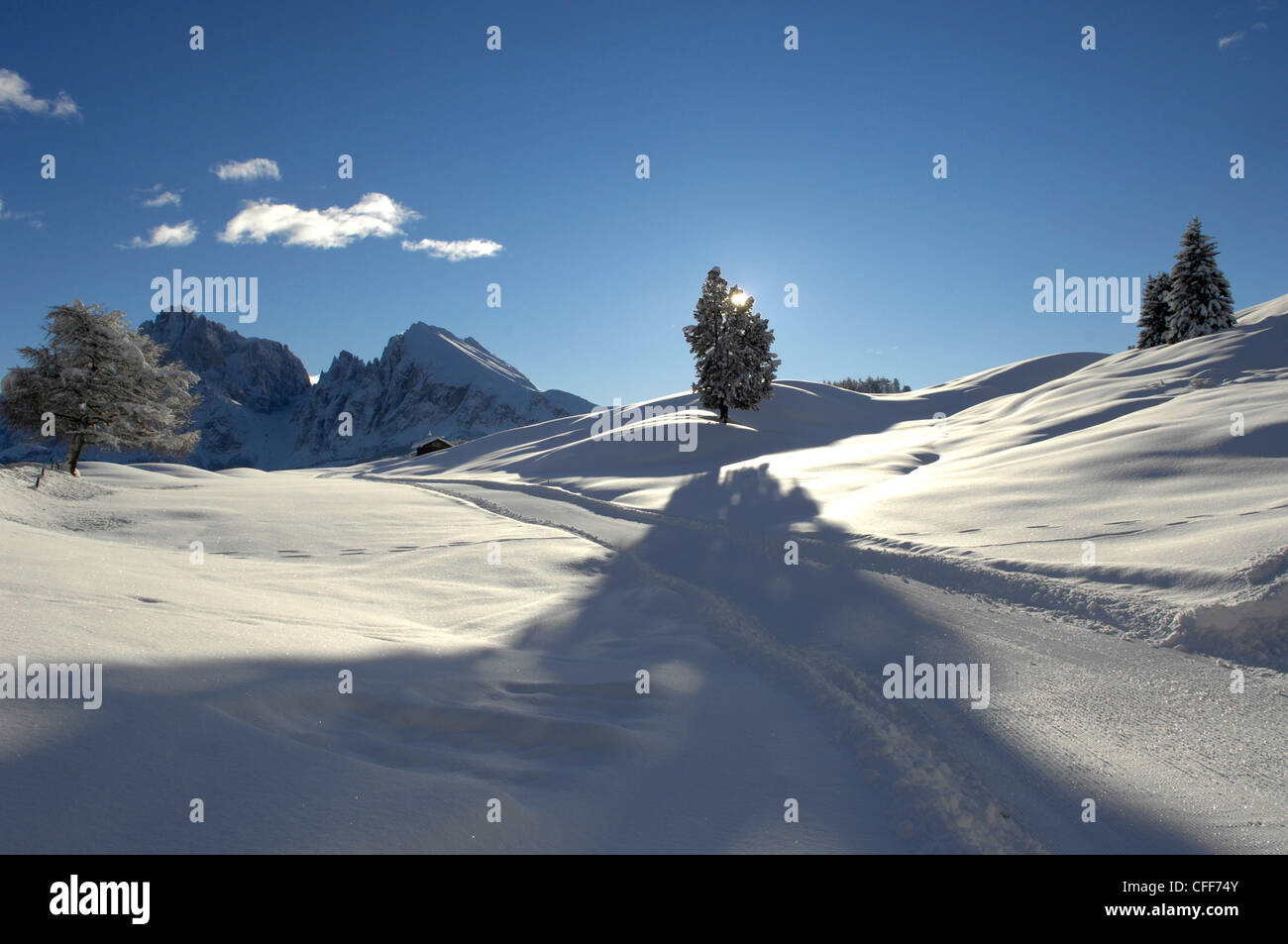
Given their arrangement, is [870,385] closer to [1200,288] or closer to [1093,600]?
[1200,288]

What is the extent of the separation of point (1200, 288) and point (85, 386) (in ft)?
198

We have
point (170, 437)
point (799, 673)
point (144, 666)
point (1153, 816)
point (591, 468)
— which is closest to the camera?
point (1153, 816)

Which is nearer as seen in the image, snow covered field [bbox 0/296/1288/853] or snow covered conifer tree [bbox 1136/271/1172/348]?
snow covered field [bbox 0/296/1288/853]

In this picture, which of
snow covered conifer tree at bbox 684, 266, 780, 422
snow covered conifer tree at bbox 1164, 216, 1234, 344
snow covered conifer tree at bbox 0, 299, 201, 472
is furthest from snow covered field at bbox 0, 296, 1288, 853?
snow covered conifer tree at bbox 1164, 216, 1234, 344

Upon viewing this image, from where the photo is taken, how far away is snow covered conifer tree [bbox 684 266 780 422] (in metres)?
38.8

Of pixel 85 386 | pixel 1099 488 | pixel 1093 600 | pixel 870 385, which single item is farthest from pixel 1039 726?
pixel 870 385

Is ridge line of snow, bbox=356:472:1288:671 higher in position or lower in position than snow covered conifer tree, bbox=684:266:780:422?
lower

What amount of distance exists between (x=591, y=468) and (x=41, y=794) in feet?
100

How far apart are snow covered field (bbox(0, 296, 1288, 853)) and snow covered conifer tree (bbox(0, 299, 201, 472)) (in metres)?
7.82

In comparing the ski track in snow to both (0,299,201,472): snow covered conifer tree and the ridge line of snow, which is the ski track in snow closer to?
the ridge line of snow

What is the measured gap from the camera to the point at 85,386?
66.4ft
